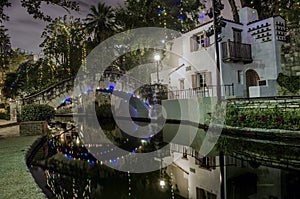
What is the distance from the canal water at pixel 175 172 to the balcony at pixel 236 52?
929cm

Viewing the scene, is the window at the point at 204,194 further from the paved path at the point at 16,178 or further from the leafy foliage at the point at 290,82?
the leafy foliage at the point at 290,82

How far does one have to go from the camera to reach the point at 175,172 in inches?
257

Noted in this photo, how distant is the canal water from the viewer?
16.3ft

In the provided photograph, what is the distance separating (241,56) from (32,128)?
15845mm

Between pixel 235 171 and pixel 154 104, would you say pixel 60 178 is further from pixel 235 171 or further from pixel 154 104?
pixel 154 104

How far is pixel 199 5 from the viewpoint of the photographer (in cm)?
2780

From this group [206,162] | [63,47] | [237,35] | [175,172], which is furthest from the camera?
[63,47]

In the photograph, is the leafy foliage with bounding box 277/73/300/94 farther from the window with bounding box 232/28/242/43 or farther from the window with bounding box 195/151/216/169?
the window with bounding box 195/151/216/169

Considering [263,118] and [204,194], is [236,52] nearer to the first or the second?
[263,118]

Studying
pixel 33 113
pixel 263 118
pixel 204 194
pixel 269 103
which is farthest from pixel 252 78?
pixel 33 113

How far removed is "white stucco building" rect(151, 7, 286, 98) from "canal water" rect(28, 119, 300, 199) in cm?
927

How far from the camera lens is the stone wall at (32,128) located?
11.1 meters

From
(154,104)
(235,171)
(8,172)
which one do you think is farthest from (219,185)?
(154,104)

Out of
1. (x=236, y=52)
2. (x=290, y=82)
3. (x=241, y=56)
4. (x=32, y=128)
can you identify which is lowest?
(x=32, y=128)
